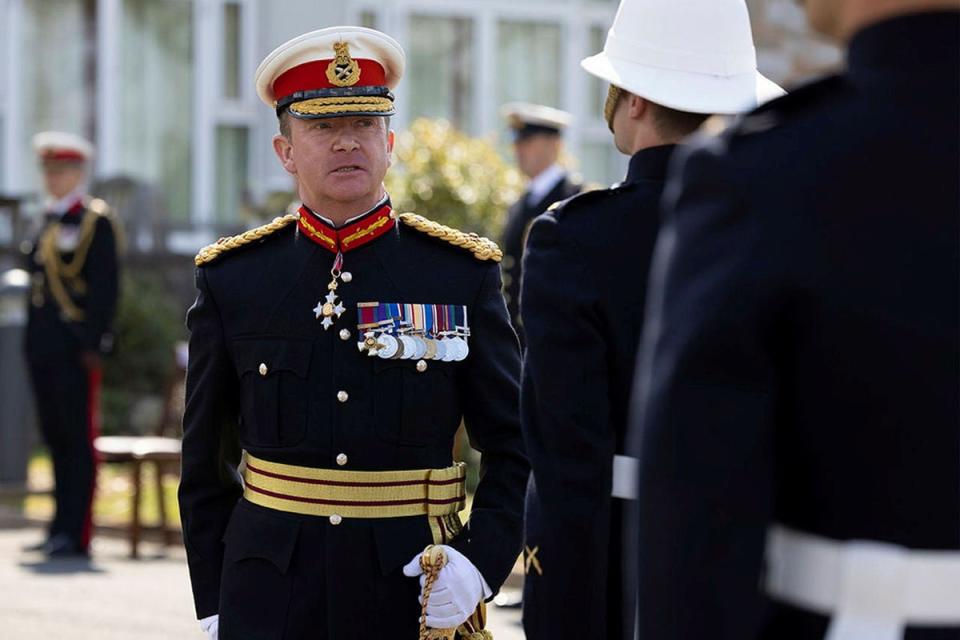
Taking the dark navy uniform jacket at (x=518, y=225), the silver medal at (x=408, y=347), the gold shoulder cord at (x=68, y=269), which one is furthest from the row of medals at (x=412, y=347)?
the gold shoulder cord at (x=68, y=269)

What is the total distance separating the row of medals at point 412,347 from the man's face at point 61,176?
734 cm

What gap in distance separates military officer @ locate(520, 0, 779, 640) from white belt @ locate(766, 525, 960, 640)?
1.34m

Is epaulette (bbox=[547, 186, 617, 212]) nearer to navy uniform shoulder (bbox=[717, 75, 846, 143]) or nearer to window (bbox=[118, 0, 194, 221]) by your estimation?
navy uniform shoulder (bbox=[717, 75, 846, 143])

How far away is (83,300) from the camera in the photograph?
415 inches

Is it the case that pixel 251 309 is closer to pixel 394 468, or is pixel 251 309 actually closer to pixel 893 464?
pixel 394 468

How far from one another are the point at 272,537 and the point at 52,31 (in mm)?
14317

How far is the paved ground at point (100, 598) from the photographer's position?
8.10m

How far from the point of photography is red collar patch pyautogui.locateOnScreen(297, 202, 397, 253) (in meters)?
4.00

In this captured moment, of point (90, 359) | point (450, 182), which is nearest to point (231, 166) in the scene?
point (450, 182)

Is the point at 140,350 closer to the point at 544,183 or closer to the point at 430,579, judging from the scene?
the point at 544,183

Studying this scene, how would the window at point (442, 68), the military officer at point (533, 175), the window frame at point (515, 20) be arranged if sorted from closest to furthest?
the military officer at point (533, 175)
the window frame at point (515, 20)
the window at point (442, 68)

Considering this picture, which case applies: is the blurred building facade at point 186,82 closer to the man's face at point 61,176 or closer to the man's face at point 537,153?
the man's face at point 61,176

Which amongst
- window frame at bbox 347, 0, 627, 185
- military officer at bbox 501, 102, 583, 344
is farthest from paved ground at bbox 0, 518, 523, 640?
window frame at bbox 347, 0, 627, 185

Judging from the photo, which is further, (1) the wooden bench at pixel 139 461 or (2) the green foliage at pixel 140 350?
(2) the green foliage at pixel 140 350
